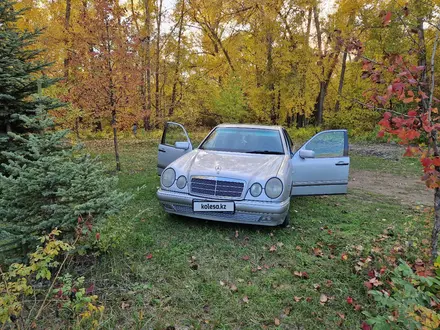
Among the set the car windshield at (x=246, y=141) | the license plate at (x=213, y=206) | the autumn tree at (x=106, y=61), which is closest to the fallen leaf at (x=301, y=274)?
the license plate at (x=213, y=206)

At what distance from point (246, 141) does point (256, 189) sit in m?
1.35

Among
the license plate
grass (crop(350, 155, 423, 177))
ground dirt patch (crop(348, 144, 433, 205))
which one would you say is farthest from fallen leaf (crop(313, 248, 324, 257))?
grass (crop(350, 155, 423, 177))

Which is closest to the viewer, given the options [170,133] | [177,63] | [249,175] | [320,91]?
[249,175]

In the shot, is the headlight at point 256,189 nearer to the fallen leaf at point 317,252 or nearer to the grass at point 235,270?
the grass at point 235,270

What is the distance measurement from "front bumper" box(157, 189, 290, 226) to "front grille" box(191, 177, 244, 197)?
0.11m

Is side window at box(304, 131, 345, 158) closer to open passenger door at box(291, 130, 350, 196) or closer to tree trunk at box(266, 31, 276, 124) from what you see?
open passenger door at box(291, 130, 350, 196)

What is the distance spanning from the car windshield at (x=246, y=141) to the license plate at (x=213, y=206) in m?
1.25

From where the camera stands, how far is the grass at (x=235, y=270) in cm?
238

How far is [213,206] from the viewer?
370 cm

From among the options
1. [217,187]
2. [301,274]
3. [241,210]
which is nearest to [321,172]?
[241,210]

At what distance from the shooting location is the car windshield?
4.70 metres

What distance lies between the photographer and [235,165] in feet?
13.2

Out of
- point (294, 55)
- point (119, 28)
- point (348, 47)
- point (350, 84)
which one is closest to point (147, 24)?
point (294, 55)

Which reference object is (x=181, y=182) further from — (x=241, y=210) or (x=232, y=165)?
(x=241, y=210)
